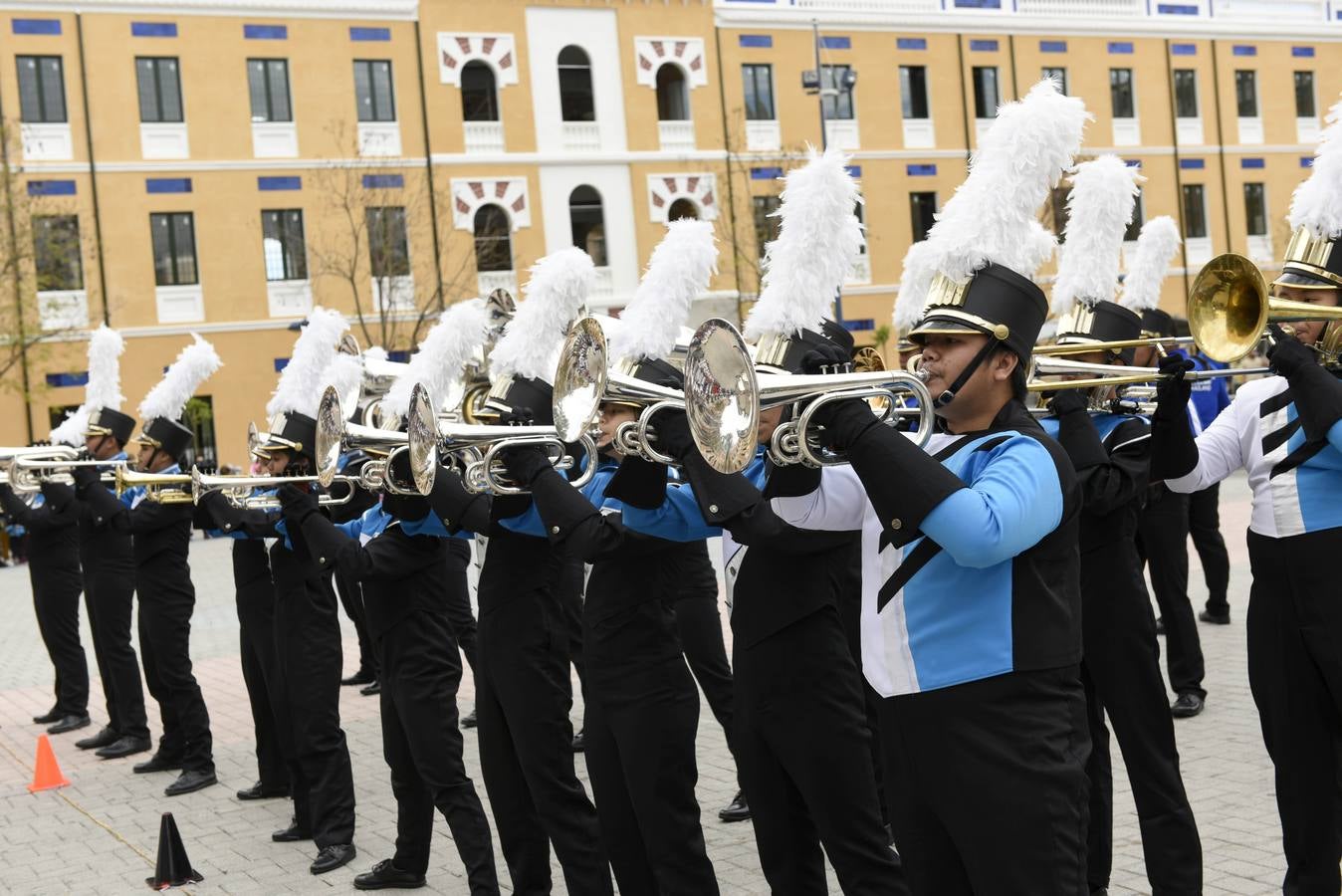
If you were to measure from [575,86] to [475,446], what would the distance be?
30.2 metres

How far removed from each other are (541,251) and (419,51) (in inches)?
219

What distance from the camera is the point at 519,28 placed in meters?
33.6

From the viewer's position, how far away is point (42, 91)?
29.8 metres

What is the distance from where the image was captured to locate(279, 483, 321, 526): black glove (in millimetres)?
6770

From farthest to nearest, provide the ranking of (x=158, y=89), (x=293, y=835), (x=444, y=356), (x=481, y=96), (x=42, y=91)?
(x=481, y=96), (x=158, y=89), (x=42, y=91), (x=293, y=835), (x=444, y=356)

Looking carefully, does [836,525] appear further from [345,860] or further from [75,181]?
[75,181]

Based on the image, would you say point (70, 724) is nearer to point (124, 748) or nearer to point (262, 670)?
point (124, 748)

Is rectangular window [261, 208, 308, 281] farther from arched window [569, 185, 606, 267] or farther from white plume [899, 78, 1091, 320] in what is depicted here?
white plume [899, 78, 1091, 320]

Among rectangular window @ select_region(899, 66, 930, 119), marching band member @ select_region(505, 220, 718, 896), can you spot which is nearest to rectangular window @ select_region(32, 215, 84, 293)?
rectangular window @ select_region(899, 66, 930, 119)

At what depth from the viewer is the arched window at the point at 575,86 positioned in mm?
34250

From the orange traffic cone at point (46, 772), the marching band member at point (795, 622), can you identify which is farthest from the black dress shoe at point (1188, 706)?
the orange traffic cone at point (46, 772)

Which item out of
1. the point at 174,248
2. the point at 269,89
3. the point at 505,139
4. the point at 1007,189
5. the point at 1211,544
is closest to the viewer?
the point at 1007,189

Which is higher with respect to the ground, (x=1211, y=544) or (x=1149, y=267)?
(x=1149, y=267)

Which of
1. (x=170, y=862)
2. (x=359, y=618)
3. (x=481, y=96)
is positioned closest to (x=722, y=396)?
(x=170, y=862)
